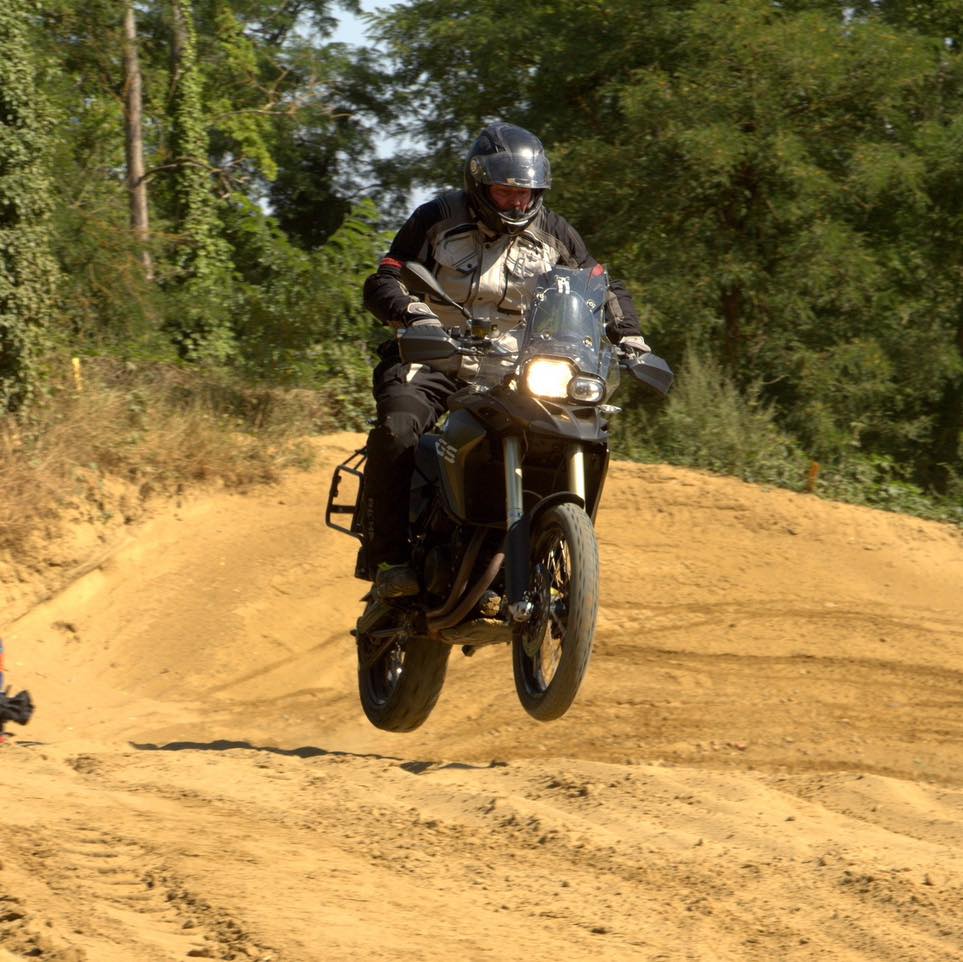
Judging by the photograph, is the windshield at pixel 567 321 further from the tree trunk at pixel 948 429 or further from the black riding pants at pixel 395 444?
A: the tree trunk at pixel 948 429

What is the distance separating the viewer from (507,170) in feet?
20.2

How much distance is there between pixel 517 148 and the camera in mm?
6180

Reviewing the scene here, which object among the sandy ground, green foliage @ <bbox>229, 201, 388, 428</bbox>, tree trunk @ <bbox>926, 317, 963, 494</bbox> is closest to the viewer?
the sandy ground

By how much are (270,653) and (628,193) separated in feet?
33.6

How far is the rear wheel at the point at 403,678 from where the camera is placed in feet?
23.3

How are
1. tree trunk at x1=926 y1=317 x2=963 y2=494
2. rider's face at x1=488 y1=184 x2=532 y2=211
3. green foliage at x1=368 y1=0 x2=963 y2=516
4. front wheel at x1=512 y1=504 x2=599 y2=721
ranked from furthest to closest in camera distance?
tree trunk at x1=926 y1=317 x2=963 y2=494 → green foliage at x1=368 y1=0 x2=963 y2=516 → rider's face at x1=488 y1=184 x2=532 y2=211 → front wheel at x1=512 y1=504 x2=599 y2=721

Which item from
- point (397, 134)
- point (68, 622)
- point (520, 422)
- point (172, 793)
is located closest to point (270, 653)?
point (68, 622)

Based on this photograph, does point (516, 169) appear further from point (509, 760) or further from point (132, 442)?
point (132, 442)

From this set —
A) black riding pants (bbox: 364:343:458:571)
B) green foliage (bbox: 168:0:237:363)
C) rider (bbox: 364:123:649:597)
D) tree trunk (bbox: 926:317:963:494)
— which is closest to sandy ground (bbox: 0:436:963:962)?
black riding pants (bbox: 364:343:458:571)

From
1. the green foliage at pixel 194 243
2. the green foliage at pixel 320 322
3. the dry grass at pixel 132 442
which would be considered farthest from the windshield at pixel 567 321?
the green foliage at pixel 194 243

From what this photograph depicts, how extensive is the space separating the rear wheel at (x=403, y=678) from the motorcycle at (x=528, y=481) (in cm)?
47

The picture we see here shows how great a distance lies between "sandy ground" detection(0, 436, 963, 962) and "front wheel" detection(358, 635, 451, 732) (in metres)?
0.38

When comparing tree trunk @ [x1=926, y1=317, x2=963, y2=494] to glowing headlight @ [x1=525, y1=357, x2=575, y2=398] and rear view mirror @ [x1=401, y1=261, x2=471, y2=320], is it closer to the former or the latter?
glowing headlight @ [x1=525, y1=357, x2=575, y2=398]

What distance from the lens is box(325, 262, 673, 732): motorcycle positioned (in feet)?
18.4
